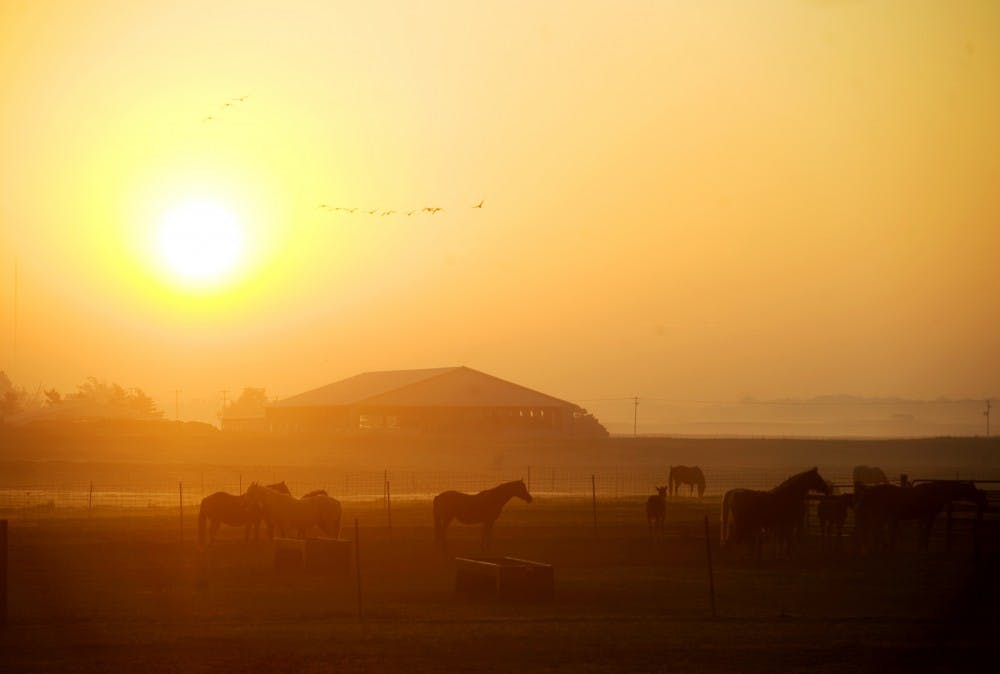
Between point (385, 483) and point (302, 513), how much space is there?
93.8 ft

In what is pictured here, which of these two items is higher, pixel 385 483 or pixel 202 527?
pixel 385 483

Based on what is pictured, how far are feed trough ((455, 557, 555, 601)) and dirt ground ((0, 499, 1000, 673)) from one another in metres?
0.30

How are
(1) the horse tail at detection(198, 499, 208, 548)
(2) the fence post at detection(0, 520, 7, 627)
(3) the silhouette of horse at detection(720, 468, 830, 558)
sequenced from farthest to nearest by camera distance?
(1) the horse tail at detection(198, 499, 208, 548) < (3) the silhouette of horse at detection(720, 468, 830, 558) < (2) the fence post at detection(0, 520, 7, 627)

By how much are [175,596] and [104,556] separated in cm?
701

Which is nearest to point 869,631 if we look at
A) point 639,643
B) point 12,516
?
point 639,643

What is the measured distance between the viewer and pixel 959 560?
2595cm

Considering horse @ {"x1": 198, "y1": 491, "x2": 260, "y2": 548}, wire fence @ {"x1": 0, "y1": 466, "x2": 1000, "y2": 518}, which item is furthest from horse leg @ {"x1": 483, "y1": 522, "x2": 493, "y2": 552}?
wire fence @ {"x1": 0, "y1": 466, "x2": 1000, "y2": 518}

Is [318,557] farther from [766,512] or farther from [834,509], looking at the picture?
[834,509]

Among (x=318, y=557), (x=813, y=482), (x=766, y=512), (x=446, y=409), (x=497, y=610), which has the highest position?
(x=446, y=409)

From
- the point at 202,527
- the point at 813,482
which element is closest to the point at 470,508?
the point at 202,527

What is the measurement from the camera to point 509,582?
20.6 m

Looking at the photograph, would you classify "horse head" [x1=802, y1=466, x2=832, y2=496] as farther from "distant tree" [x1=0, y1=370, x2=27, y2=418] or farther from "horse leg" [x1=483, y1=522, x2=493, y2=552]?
"distant tree" [x1=0, y1=370, x2=27, y2=418]

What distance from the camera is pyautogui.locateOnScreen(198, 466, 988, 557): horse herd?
28.0 m

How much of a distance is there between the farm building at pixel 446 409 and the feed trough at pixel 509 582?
68307 millimetres
